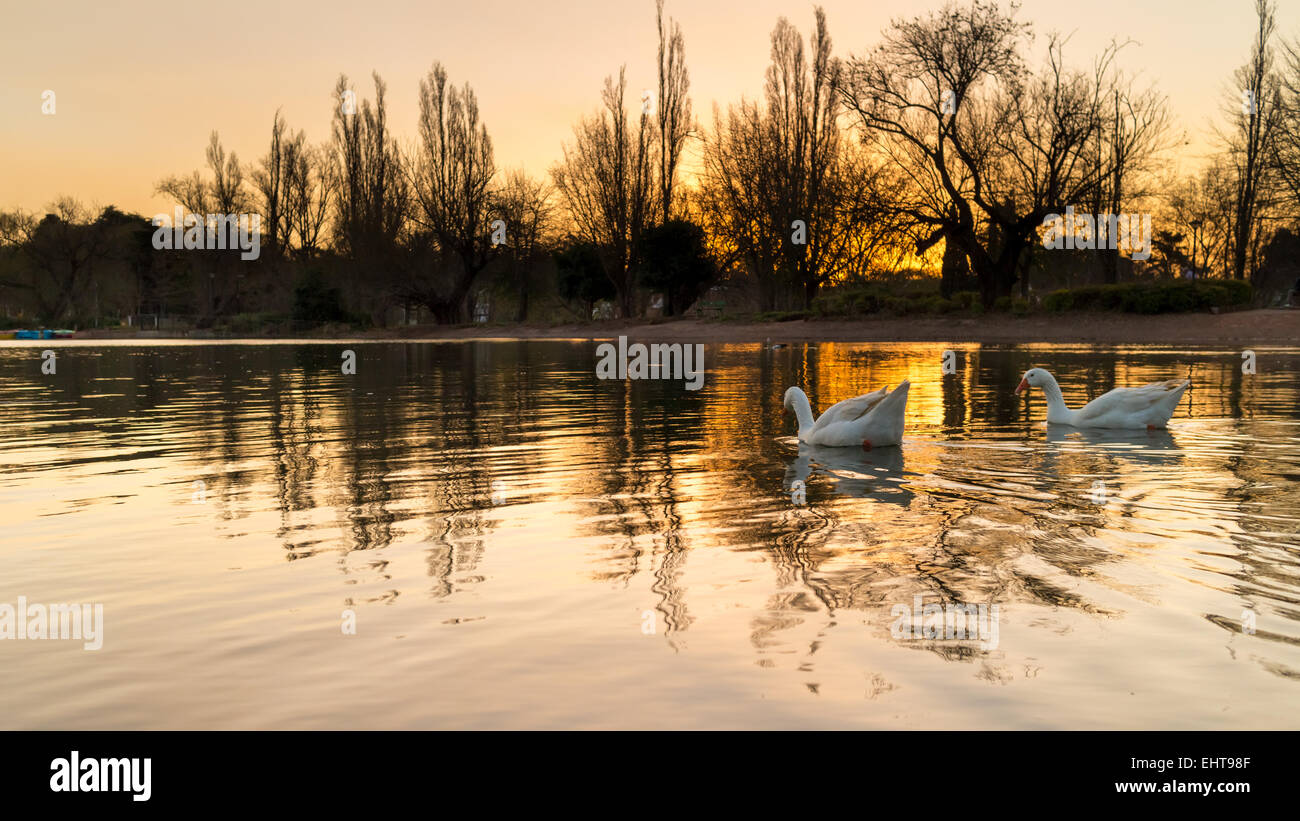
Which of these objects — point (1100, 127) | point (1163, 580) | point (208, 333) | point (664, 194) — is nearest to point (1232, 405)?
point (1163, 580)

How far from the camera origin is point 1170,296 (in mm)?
45938

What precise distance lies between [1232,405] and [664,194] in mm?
53810

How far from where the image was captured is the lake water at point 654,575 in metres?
4.57

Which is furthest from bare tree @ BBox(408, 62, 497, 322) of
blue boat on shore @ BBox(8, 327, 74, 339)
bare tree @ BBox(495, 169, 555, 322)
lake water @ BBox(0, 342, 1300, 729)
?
lake water @ BBox(0, 342, 1300, 729)

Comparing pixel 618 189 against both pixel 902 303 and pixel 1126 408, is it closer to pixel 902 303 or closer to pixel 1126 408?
pixel 902 303

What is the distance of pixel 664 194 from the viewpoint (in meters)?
68.8

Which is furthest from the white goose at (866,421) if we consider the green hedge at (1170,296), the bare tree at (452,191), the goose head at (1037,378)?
the bare tree at (452,191)

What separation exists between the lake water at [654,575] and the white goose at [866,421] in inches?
8.9

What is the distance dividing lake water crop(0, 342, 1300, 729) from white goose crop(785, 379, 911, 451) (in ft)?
0.74

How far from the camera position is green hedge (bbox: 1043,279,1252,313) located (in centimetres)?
4562

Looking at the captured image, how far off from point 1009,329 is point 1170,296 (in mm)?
6515

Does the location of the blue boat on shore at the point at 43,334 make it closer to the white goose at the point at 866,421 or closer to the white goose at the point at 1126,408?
the white goose at the point at 866,421

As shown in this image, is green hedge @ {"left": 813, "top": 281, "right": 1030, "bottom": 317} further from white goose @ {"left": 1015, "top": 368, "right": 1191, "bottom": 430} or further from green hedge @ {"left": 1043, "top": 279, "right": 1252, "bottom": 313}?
white goose @ {"left": 1015, "top": 368, "right": 1191, "bottom": 430}
